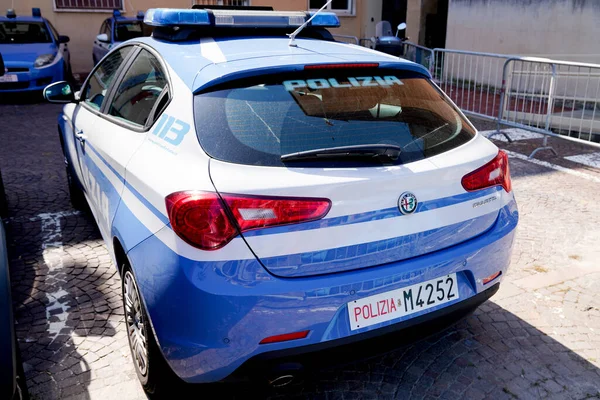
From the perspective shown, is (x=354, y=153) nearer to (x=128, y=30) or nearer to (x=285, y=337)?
(x=285, y=337)

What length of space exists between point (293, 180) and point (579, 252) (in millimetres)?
2999

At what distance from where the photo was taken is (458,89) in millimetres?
9773

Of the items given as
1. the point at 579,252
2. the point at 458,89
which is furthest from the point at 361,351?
the point at 458,89

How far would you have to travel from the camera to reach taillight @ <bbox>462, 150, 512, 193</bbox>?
2425mm

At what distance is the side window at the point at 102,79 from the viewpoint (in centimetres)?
362

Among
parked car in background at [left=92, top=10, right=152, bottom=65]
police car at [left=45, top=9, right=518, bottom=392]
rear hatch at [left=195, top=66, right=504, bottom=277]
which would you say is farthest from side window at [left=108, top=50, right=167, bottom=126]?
parked car in background at [left=92, top=10, right=152, bottom=65]

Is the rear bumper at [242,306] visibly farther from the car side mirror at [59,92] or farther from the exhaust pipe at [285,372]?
the car side mirror at [59,92]

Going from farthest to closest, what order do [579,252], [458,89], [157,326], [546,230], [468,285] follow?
[458,89]
[546,230]
[579,252]
[468,285]
[157,326]

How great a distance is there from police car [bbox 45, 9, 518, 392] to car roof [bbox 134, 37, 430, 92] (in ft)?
0.04

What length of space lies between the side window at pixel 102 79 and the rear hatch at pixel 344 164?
153 cm

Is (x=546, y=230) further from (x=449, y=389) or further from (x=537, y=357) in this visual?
(x=449, y=389)

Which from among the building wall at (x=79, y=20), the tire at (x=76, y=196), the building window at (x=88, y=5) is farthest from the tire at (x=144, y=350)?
the building window at (x=88, y=5)

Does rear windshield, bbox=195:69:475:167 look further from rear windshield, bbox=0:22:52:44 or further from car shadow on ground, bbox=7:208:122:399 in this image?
rear windshield, bbox=0:22:52:44

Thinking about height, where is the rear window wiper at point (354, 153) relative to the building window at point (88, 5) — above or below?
below
